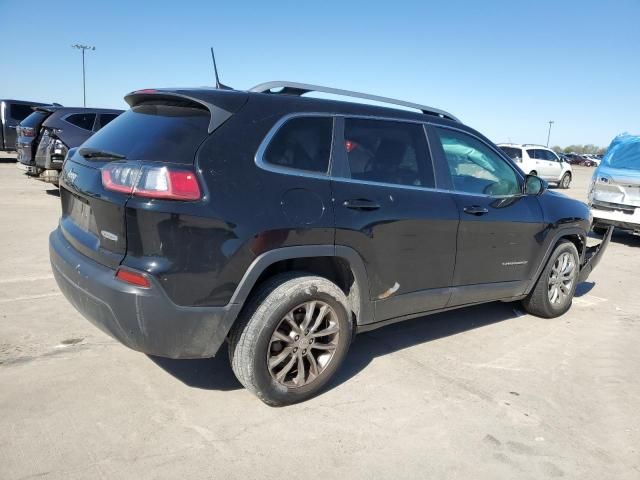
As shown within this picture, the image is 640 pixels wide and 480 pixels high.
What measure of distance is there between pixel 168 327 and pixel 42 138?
32.6ft

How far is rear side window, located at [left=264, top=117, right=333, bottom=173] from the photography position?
3027mm

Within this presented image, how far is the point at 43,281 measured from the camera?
17.2ft

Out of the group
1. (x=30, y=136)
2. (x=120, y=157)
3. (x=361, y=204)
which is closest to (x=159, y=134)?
(x=120, y=157)

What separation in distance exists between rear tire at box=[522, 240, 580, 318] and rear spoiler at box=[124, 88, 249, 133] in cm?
336

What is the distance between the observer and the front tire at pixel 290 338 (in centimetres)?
293

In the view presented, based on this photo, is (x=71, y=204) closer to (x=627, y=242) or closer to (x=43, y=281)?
(x=43, y=281)

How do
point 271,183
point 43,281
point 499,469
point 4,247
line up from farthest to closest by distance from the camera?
point 4,247 → point 43,281 → point 271,183 → point 499,469

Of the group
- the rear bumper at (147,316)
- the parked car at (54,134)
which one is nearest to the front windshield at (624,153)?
the rear bumper at (147,316)

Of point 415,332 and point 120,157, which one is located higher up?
point 120,157

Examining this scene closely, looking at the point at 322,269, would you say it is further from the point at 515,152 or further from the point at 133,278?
the point at 515,152

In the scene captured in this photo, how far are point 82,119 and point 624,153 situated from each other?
35.5ft

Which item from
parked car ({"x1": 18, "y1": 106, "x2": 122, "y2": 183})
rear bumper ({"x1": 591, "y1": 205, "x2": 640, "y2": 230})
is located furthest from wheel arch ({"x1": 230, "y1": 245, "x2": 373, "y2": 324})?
parked car ({"x1": 18, "y1": 106, "x2": 122, "y2": 183})

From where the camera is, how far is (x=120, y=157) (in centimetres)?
291

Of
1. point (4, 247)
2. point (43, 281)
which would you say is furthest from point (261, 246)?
point (4, 247)
